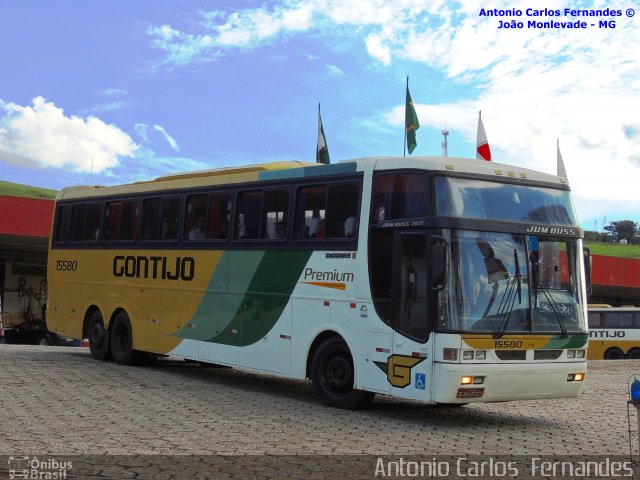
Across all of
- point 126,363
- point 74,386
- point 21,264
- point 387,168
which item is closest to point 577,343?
point 387,168

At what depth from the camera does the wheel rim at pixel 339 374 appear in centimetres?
1230

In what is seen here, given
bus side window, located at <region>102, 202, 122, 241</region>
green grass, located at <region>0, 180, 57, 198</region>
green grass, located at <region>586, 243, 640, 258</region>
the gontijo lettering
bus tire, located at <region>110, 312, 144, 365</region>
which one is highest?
green grass, located at <region>0, 180, 57, 198</region>

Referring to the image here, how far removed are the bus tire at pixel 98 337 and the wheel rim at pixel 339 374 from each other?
286 inches

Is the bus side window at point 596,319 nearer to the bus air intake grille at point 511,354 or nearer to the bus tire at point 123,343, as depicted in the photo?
the bus tire at point 123,343

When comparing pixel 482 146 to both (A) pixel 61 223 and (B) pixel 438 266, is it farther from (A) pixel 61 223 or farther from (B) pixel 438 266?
(B) pixel 438 266

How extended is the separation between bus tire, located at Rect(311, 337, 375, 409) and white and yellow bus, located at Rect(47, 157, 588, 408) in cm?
2

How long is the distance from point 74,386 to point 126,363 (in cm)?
435

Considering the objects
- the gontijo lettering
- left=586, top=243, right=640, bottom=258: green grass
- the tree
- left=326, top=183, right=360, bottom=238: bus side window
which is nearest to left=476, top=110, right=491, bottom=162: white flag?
the gontijo lettering

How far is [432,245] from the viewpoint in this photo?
1102 cm

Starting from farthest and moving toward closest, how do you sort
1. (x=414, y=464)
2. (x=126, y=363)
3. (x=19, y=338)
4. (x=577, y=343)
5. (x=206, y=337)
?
(x=19, y=338) < (x=126, y=363) < (x=206, y=337) < (x=577, y=343) < (x=414, y=464)

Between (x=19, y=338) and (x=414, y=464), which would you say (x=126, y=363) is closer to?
(x=414, y=464)

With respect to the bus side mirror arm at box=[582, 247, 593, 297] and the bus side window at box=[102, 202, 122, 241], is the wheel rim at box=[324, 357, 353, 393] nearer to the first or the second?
the bus side mirror arm at box=[582, 247, 593, 297]

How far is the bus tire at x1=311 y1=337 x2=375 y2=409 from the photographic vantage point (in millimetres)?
12219

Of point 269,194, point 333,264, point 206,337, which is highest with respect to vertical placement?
point 269,194
